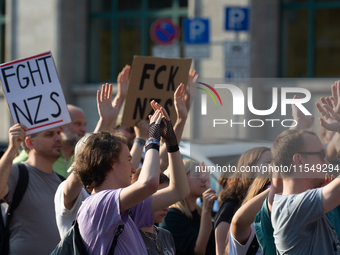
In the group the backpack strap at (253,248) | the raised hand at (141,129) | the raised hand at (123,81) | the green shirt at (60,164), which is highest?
the raised hand at (123,81)

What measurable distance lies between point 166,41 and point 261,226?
316 inches

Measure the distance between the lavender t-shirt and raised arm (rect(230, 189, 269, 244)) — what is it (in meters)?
0.68

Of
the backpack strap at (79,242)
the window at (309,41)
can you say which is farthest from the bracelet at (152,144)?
the window at (309,41)

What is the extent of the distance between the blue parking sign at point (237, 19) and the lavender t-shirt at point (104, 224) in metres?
6.59

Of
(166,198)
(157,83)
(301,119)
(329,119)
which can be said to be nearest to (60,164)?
(157,83)

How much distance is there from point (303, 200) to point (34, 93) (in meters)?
2.32

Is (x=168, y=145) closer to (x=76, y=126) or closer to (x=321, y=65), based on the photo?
(x=76, y=126)

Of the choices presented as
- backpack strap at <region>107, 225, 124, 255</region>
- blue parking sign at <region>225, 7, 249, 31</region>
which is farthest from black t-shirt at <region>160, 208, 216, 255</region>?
blue parking sign at <region>225, 7, 249, 31</region>

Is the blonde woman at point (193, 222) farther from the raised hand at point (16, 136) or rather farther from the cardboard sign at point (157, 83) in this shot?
the raised hand at point (16, 136)

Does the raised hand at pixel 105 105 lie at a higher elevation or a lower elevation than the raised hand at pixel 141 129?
higher

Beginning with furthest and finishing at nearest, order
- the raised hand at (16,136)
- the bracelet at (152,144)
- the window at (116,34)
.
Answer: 1. the window at (116,34)
2. the raised hand at (16,136)
3. the bracelet at (152,144)

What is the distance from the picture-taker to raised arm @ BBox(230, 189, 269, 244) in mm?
3211

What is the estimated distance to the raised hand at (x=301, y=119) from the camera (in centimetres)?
349

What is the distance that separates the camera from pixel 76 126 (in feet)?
17.9
